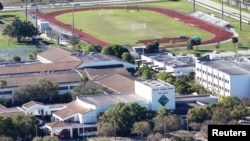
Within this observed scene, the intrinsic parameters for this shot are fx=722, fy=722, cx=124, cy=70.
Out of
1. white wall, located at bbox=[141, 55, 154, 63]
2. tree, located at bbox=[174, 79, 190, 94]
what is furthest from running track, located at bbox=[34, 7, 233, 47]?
tree, located at bbox=[174, 79, 190, 94]

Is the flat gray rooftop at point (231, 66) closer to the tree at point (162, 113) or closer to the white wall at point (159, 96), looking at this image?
the white wall at point (159, 96)

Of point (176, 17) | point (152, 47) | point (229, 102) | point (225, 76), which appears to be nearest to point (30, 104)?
point (229, 102)

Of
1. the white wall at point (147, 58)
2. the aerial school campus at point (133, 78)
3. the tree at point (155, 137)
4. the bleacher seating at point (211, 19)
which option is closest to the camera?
the tree at point (155, 137)

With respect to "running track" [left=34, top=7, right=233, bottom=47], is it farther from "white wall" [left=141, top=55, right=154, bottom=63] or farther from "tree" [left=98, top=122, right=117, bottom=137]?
"tree" [left=98, top=122, right=117, bottom=137]

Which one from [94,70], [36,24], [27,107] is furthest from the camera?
[36,24]

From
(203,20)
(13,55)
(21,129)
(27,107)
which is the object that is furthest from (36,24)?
(21,129)

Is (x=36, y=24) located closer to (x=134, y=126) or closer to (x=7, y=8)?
(x=7, y=8)

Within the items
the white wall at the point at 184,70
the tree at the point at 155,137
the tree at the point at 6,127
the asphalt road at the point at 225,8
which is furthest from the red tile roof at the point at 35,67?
the asphalt road at the point at 225,8
